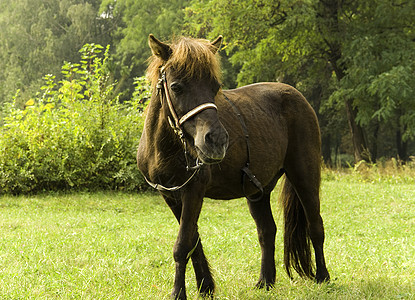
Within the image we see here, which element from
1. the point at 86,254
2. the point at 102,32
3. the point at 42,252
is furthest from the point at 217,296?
the point at 102,32

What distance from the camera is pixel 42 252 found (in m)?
5.40

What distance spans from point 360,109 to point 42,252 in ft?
50.2

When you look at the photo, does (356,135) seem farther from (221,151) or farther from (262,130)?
(221,151)

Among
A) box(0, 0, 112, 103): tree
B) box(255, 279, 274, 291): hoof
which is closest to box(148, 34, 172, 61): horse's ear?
box(255, 279, 274, 291): hoof

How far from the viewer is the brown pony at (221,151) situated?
113 inches

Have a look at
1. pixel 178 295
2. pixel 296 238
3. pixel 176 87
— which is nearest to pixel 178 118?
pixel 176 87

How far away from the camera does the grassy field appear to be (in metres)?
3.94

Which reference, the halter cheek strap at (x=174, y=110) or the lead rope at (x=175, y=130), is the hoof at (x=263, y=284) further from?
the halter cheek strap at (x=174, y=110)

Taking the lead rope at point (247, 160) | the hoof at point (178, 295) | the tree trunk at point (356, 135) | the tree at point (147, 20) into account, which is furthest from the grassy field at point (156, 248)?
the tree at point (147, 20)

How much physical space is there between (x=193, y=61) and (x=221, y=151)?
2.18ft

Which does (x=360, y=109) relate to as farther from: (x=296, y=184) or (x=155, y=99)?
(x=155, y=99)

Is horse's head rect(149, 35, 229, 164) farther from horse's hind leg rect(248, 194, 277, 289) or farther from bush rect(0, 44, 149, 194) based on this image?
bush rect(0, 44, 149, 194)

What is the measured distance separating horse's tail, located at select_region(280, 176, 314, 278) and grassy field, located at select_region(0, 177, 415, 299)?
6.6 inches

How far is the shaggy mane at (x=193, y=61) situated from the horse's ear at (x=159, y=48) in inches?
1.7
